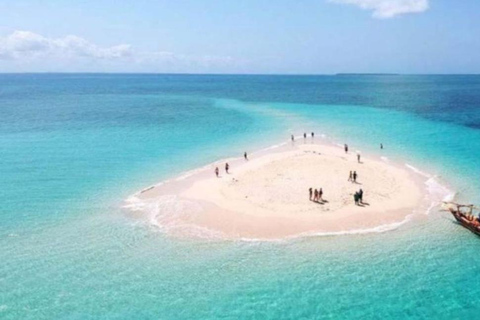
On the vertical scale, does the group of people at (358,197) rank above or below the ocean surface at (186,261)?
above

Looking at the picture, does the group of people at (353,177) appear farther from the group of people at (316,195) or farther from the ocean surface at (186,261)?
the ocean surface at (186,261)

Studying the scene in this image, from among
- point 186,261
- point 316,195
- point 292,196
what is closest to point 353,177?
point 316,195

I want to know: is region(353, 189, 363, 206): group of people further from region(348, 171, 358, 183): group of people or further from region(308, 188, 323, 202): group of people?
region(348, 171, 358, 183): group of people

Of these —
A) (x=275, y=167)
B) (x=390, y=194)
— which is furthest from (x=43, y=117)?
(x=390, y=194)

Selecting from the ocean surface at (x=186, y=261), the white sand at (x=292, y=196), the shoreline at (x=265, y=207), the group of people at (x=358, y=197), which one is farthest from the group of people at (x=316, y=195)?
the ocean surface at (x=186, y=261)

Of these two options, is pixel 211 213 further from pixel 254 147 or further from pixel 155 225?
pixel 254 147
